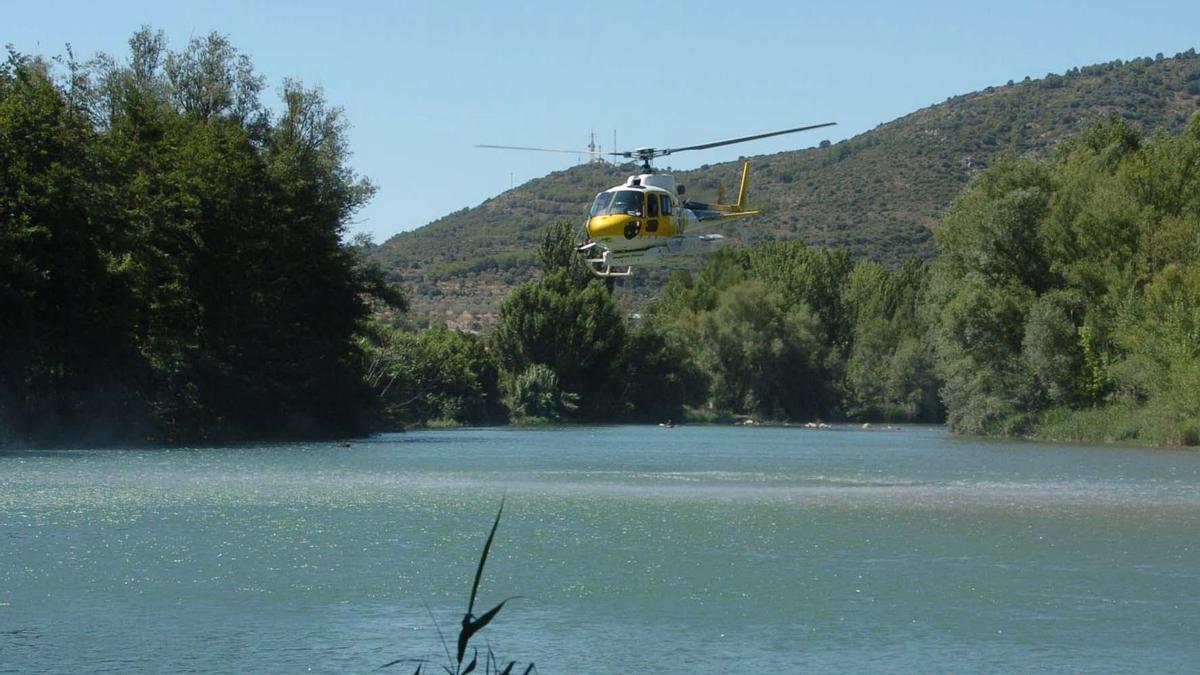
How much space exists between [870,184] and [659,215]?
458ft

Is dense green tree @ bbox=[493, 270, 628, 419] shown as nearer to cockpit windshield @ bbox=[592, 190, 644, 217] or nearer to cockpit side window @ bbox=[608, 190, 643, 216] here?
cockpit windshield @ bbox=[592, 190, 644, 217]

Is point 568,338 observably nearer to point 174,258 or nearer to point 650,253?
point 174,258

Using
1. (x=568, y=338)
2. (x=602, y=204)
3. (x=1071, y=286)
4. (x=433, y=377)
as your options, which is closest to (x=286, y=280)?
(x=433, y=377)

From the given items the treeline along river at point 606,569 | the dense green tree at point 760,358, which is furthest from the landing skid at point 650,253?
Result: the dense green tree at point 760,358

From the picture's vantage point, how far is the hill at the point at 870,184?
535ft

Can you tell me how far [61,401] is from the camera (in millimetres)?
50781

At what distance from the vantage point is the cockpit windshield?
126 ft

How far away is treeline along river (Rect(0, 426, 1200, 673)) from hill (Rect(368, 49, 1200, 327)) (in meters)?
114

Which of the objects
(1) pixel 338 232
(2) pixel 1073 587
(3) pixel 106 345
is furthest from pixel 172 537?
(1) pixel 338 232

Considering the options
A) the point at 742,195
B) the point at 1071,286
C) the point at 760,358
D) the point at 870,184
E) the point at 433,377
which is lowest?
the point at 433,377

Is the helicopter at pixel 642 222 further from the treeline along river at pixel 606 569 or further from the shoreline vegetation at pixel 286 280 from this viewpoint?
the shoreline vegetation at pixel 286 280

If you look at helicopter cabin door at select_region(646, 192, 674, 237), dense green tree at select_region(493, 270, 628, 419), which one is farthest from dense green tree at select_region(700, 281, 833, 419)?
helicopter cabin door at select_region(646, 192, 674, 237)

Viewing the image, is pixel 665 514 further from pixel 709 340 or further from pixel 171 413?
pixel 709 340

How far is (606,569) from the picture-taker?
21.7m
